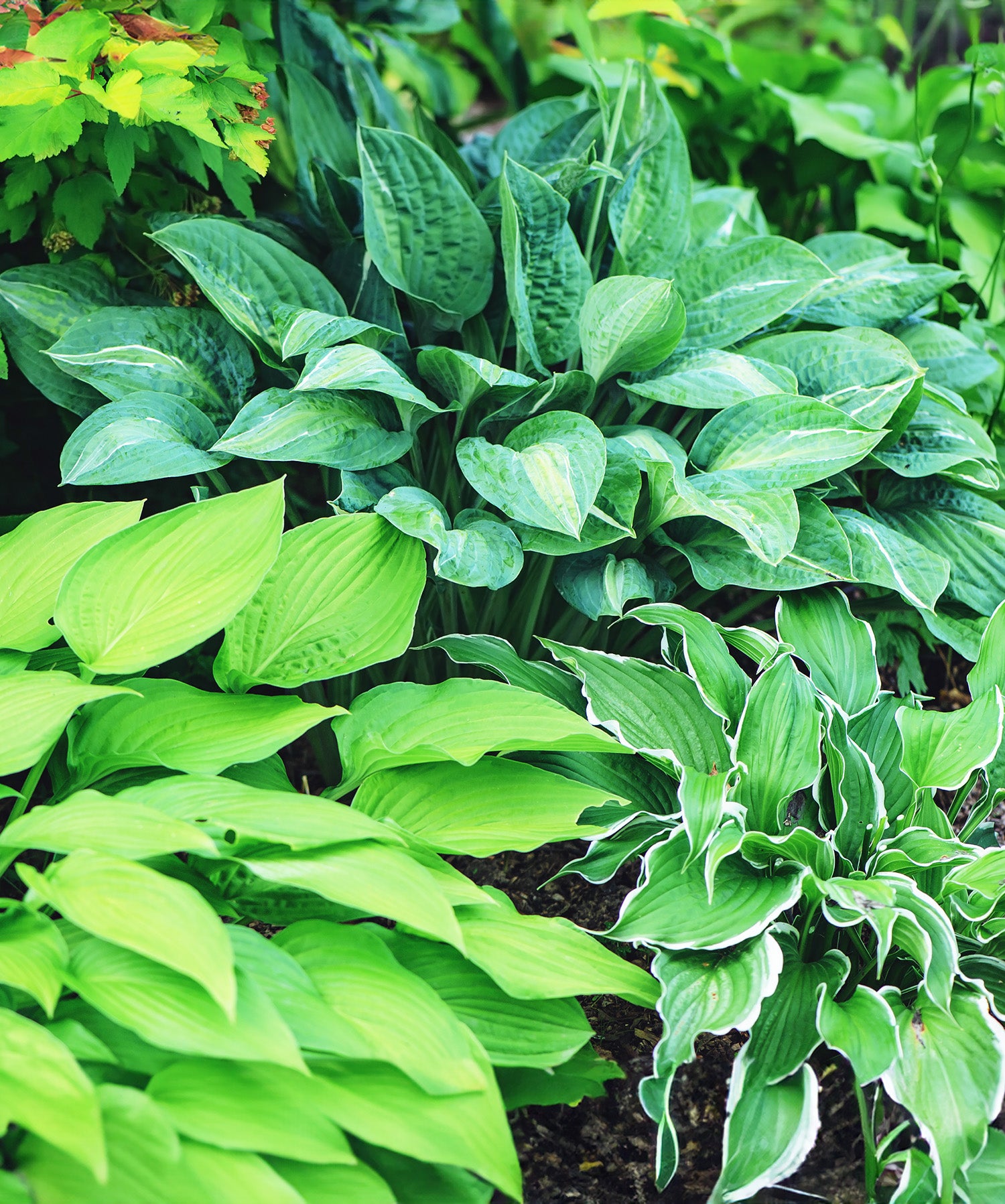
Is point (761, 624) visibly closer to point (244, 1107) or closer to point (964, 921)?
point (964, 921)

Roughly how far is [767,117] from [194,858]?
233cm

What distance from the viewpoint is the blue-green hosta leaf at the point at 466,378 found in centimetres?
138

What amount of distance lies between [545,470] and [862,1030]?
2.49ft

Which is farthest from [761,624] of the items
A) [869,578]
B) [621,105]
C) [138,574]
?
[138,574]

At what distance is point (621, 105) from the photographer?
5.31 feet

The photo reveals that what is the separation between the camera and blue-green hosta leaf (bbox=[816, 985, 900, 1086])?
1.01 meters

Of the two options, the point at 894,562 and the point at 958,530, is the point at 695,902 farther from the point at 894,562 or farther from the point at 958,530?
the point at 958,530

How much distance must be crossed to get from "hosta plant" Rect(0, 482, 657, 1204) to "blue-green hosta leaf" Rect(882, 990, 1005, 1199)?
28 cm

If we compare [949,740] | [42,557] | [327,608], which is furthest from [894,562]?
[42,557]

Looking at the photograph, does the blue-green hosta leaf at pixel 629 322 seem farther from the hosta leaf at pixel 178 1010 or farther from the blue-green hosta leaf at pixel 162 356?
the hosta leaf at pixel 178 1010

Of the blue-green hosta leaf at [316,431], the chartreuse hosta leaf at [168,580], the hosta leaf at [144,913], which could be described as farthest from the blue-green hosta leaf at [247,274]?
the hosta leaf at [144,913]

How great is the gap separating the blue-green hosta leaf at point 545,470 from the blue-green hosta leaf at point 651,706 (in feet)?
0.60

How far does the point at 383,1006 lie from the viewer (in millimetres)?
968

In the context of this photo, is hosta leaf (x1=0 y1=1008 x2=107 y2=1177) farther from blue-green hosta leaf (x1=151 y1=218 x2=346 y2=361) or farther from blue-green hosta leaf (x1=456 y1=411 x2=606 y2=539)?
blue-green hosta leaf (x1=151 y1=218 x2=346 y2=361)
